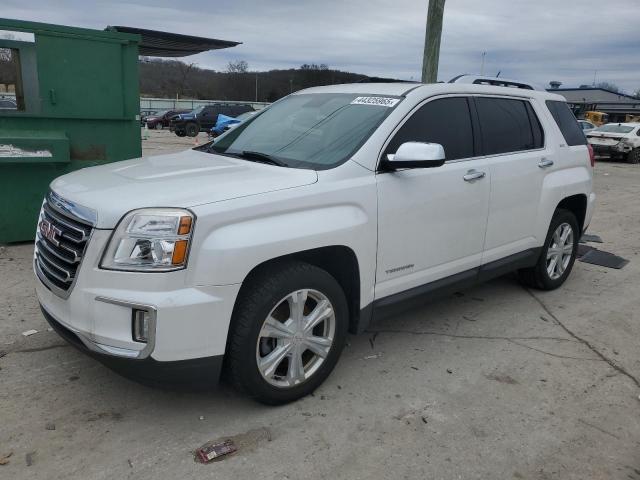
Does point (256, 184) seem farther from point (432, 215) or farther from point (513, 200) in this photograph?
point (513, 200)

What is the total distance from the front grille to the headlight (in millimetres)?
195

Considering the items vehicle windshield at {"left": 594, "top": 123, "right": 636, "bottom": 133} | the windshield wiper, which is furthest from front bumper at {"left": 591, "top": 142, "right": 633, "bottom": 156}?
the windshield wiper

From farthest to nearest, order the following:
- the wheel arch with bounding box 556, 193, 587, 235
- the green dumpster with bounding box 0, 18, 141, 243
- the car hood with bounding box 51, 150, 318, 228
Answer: the green dumpster with bounding box 0, 18, 141, 243 < the wheel arch with bounding box 556, 193, 587, 235 < the car hood with bounding box 51, 150, 318, 228

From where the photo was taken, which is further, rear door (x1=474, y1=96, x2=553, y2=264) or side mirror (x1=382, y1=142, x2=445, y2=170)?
rear door (x1=474, y1=96, x2=553, y2=264)

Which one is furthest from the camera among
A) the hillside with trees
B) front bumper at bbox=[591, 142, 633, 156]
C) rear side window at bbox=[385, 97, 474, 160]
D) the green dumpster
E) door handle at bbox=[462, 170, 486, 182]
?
the hillside with trees

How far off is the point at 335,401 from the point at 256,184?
137 cm

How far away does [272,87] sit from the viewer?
62625mm

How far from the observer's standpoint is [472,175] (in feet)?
13.1

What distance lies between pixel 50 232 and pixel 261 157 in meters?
1.33

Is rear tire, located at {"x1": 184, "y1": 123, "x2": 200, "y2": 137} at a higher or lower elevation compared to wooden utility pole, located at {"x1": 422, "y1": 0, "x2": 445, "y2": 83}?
lower

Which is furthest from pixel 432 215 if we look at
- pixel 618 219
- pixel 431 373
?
pixel 618 219

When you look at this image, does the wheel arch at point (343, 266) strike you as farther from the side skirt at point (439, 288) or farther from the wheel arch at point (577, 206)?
the wheel arch at point (577, 206)

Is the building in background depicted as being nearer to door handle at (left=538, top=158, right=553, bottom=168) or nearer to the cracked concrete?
door handle at (left=538, top=158, right=553, bottom=168)

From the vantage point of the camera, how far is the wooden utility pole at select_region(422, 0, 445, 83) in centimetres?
966
